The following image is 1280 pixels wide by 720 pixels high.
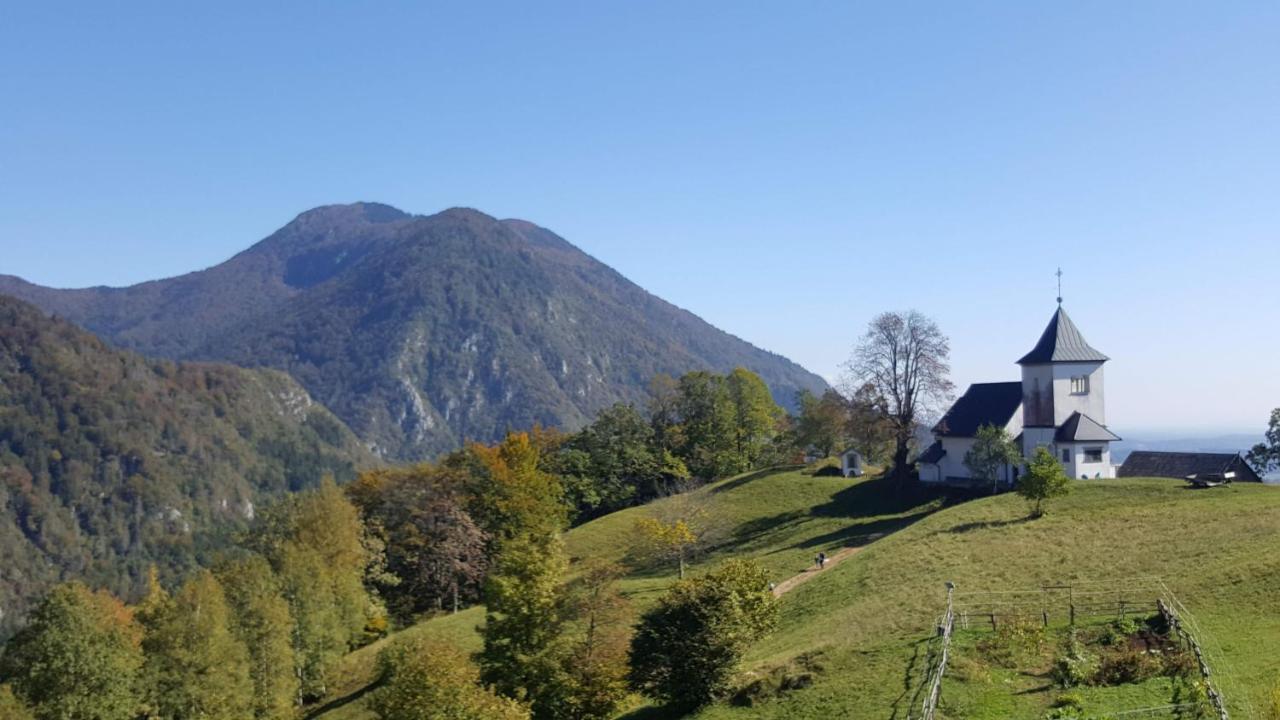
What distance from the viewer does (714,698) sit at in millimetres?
33531

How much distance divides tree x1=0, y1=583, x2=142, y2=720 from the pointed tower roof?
58231 mm

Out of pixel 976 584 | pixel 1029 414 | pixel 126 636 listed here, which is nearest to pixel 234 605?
pixel 126 636

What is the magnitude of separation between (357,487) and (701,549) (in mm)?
34341

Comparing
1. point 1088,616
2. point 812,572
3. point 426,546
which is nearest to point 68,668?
point 426,546

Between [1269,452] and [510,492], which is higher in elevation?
[1269,452]

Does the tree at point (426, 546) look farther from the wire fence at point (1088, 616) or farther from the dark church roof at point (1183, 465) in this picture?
the dark church roof at point (1183, 465)

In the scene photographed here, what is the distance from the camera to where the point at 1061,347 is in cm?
6581

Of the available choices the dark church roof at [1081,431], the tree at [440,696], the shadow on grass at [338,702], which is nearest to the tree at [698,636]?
the tree at [440,696]

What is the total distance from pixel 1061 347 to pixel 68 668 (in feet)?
203

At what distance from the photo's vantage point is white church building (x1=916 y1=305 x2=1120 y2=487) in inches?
2511

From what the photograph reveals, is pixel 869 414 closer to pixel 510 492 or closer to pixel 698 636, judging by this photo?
pixel 510 492

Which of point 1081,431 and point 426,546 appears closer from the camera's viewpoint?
point 1081,431

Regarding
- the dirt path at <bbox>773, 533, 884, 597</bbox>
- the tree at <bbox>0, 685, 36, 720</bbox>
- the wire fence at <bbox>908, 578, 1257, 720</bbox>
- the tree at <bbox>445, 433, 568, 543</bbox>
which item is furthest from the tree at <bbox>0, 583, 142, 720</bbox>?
the wire fence at <bbox>908, 578, 1257, 720</bbox>

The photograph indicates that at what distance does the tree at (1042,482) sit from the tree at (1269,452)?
669 inches
